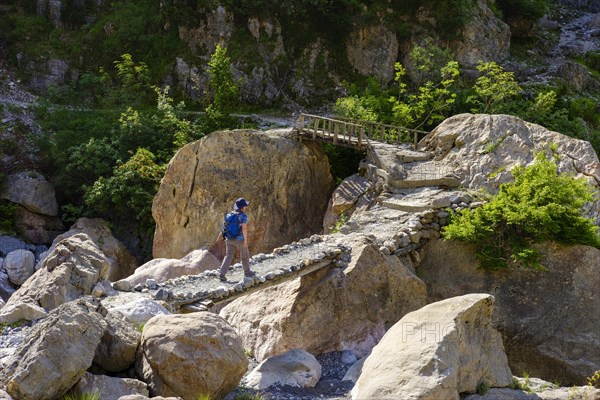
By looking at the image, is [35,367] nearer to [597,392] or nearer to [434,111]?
[597,392]

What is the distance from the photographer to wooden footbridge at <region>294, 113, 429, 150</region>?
22.9 metres

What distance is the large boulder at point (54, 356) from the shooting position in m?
9.52

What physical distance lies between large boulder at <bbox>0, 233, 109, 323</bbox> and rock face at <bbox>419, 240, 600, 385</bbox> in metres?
8.87

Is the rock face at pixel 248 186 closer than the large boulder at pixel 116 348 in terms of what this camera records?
No

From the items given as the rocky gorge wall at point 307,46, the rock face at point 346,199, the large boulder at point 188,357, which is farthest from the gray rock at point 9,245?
→ the large boulder at point 188,357

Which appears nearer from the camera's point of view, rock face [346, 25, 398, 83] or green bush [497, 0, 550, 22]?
rock face [346, 25, 398, 83]

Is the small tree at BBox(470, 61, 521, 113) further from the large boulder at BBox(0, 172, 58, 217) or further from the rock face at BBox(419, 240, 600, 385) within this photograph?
the large boulder at BBox(0, 172, 58, 217)

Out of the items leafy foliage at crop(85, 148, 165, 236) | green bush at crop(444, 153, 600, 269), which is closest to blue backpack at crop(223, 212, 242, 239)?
green bush at crop(444, 153, 600, 269)

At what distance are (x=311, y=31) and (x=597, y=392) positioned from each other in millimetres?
28418

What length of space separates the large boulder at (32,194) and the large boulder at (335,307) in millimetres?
15432

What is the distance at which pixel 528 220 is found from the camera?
17.4 metres

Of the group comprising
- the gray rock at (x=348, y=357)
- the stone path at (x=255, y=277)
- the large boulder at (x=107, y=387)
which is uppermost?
the large boulder at (x=107, y=387)

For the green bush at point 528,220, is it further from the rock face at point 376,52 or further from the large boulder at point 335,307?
the rock face at point 376,52

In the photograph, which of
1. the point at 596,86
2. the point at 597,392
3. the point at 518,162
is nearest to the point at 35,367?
the point at 597,392
